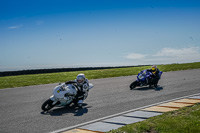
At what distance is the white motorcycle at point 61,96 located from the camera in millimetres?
9695

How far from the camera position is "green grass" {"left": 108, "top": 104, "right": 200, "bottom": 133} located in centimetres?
639

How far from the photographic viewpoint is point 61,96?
971cm

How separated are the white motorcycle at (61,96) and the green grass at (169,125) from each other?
3.54m

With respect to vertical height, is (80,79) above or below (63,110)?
above

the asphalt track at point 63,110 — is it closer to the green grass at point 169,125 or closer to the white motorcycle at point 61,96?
the white motorcycle at point 61,96

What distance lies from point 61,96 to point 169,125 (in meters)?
4.33

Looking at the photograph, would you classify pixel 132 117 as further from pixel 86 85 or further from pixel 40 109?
pixel 40 109

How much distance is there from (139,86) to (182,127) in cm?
875

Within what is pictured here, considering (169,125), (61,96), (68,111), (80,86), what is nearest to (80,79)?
(80,86)

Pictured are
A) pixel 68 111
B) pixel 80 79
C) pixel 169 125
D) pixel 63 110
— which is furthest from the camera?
pixel 80 79

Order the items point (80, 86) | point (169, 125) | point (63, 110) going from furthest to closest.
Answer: point (80, 86)
point (63, 110)
point (169, 125)

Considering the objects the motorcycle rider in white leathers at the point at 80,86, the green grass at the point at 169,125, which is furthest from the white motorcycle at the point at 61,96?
the green grass at the point at 169,125

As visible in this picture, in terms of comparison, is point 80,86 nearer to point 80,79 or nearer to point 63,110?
point 80,79

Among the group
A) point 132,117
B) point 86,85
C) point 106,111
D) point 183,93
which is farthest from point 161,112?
point 183,93
